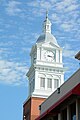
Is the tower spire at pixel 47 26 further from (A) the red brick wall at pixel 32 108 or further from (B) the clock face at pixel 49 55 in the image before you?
(A) the red brick wall at pixel 32 108

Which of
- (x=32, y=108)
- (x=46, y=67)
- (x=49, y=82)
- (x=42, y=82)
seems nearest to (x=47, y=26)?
(x=46, y=67)

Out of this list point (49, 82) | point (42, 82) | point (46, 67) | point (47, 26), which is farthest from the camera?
Result: point (47, 26)

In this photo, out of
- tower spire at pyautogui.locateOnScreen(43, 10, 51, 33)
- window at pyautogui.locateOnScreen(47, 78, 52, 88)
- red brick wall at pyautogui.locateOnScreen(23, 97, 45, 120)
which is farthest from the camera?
tower spire at pyautogui.locateOnScreen(43, 10, 51, 33)

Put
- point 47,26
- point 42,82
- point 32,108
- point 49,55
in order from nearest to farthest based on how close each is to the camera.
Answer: point 32,108, point 42,82, point 49,55, point 47,26

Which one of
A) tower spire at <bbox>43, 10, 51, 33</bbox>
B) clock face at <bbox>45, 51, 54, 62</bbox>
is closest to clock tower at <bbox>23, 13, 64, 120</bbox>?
clock face at <bbox>45, 51, 54, 62</bbox>

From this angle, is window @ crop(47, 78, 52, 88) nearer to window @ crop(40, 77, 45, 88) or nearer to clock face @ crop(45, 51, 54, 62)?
window @ crop(40, 77, 45, 88)

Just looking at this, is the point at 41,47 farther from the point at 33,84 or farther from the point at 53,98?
the point at 53,98

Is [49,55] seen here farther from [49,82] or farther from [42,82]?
[42,82]

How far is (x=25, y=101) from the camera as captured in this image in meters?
81.7

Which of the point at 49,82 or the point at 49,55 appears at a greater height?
the point at 49,55

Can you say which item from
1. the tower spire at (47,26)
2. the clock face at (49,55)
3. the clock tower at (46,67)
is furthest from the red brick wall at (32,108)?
the tower spire at (47,26)

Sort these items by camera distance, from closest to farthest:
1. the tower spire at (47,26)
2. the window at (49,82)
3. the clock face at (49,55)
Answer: the window at (49,82) → the clock face at (49,55) → the tower spire at (47,26)

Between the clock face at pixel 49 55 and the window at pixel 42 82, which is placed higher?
the clock face at pixel 49 55

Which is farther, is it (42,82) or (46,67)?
(46,67)
